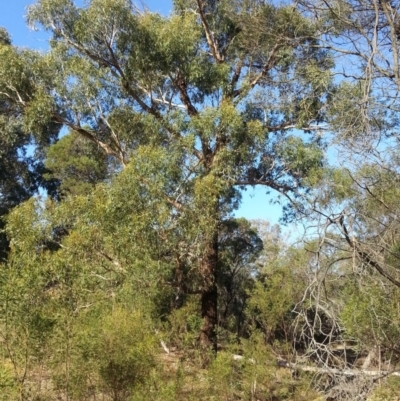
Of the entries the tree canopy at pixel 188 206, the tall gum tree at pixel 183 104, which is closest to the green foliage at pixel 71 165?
the tree canopy at pixel 188 206

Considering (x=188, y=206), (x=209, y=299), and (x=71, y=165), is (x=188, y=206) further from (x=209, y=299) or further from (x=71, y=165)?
(x=71, y=165)

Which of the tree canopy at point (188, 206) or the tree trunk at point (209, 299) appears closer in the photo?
the tree canopy at point (188, 206)

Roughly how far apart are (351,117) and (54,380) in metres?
3.34

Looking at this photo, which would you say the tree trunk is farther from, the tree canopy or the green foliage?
the green foliage

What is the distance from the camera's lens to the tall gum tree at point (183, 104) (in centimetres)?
762

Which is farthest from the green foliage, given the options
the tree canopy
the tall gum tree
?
the tall gum tree

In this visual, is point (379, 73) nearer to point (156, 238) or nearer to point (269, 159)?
point (156, 238)

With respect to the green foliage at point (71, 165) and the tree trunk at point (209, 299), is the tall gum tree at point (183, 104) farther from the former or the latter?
the green foliage at point (71, 165)

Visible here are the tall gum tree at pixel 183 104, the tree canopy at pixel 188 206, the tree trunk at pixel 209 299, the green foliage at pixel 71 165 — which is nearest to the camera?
the tree canopy at pixel 188 206

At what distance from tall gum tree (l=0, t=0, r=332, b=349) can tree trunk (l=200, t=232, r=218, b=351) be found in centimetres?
2

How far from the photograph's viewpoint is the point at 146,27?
8.41m

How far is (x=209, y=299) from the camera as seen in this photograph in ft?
30.5

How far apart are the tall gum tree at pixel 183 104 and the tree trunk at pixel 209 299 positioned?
2 centimetres

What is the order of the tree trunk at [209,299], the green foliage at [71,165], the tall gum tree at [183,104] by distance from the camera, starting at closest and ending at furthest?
the tall gum tree at [183,104] < the tree trunk at [209,299] < the green foliage at [71,165]
